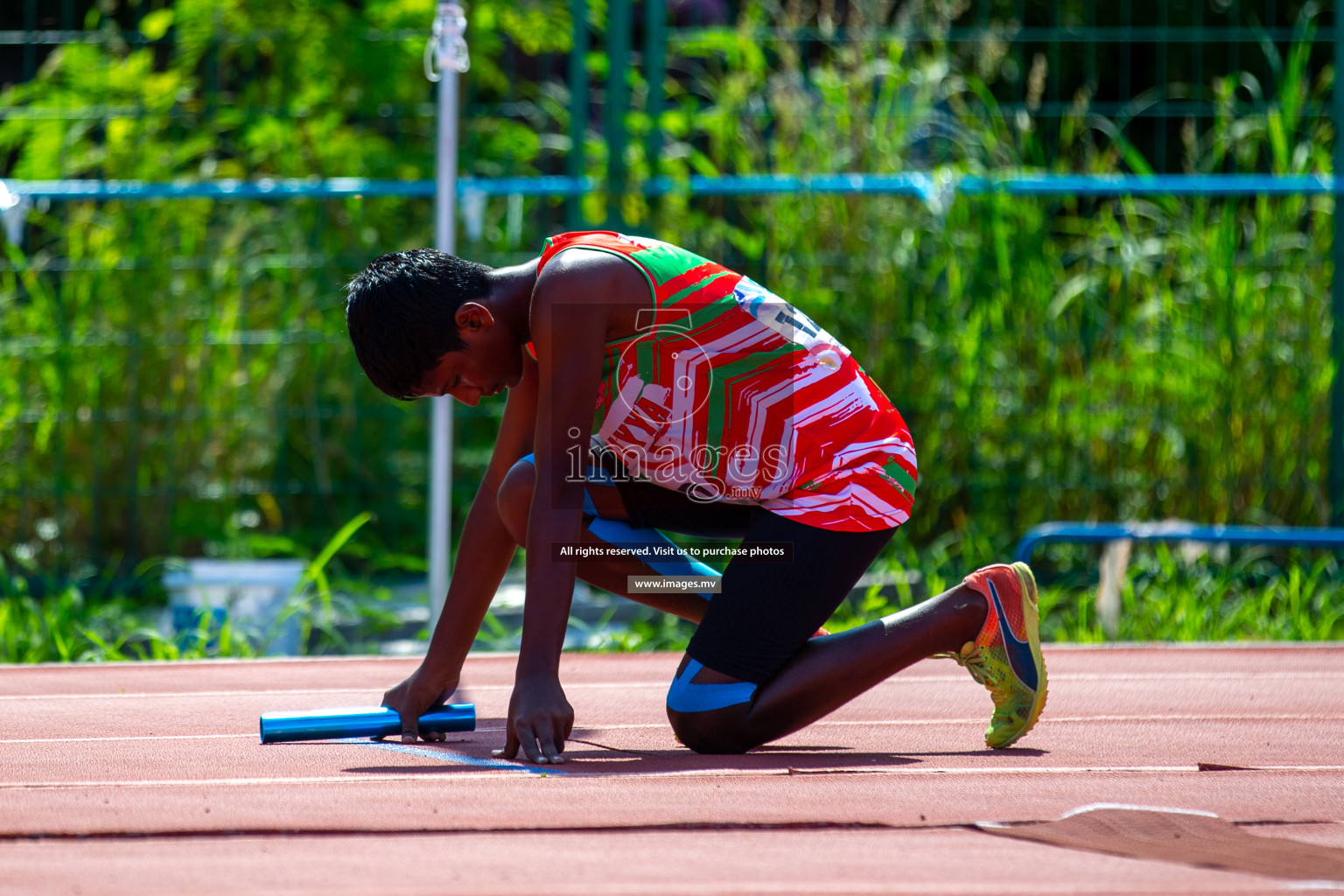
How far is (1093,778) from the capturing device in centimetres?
241

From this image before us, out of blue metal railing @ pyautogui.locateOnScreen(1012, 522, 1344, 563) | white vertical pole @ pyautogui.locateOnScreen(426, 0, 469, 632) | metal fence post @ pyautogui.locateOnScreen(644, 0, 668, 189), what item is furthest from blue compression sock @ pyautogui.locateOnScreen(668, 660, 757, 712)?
metal fence post @ pyautogui.locateOnScreen(644, 0, 668, 189)

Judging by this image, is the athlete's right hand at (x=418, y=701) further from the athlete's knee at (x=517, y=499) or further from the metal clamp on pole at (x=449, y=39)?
the metal clamp on pole at (x=449, y=39)

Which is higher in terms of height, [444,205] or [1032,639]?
[444,205]

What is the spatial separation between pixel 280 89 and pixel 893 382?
2808 mm

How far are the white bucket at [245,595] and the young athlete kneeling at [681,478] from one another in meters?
1.75

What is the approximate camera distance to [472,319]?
104 inches

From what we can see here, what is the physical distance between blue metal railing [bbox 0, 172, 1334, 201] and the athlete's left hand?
281 cm

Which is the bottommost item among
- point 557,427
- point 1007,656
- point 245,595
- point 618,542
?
point 245,595

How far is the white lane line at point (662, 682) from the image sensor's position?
3.43m

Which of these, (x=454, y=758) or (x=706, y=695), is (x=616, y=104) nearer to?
(x=706, y=695)

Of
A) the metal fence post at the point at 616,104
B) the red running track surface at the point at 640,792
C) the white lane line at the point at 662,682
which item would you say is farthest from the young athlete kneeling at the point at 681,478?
the metal fence post at the point at 616,104

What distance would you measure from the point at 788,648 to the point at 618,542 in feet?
1.39

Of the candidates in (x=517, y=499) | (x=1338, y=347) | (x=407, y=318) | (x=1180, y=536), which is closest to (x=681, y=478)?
(x=517, y=499)

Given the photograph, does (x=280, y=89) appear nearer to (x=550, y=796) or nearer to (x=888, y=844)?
(x=550, y=796)
